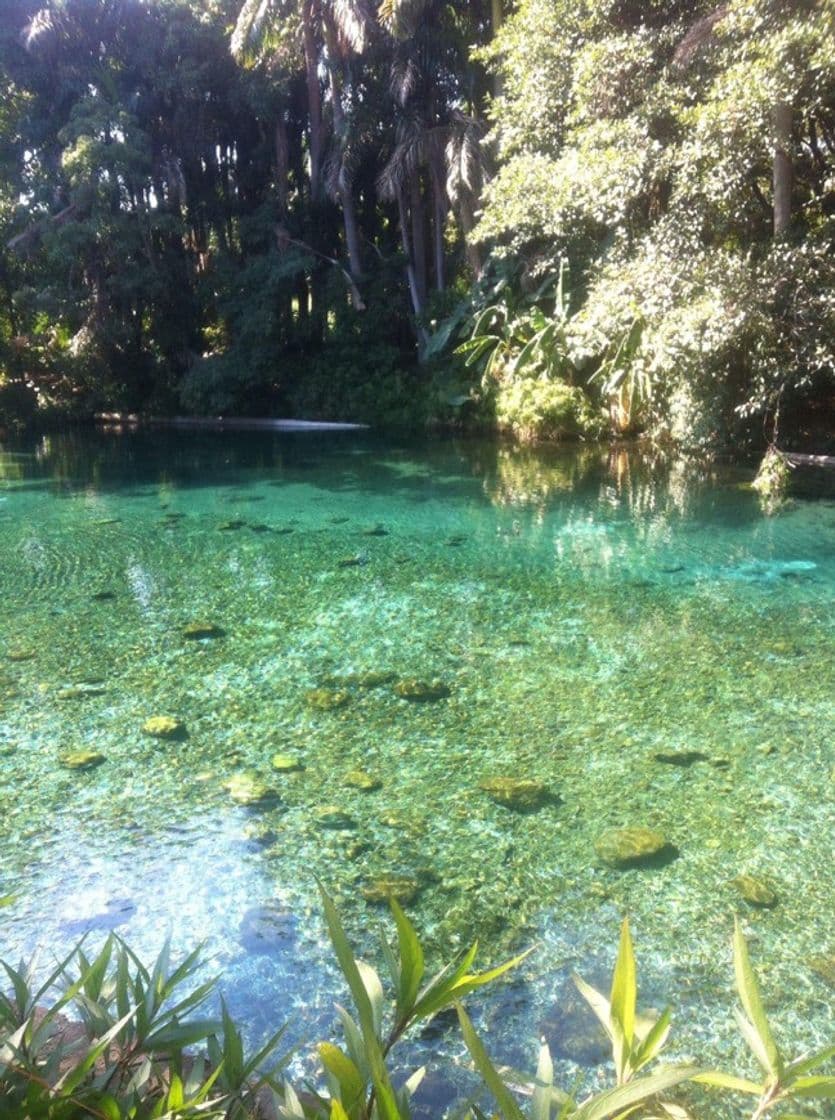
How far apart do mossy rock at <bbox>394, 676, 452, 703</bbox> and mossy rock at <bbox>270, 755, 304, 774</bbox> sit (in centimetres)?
106

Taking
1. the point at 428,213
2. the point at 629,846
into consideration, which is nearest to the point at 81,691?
the point at 629,846

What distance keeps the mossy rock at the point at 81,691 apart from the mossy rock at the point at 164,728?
655 mm

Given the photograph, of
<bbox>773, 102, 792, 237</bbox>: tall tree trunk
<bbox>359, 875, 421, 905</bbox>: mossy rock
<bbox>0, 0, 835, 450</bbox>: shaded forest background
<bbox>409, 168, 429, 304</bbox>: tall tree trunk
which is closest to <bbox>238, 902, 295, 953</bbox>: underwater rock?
<bbox>359, 875, 421, 905</bbox>: mossy rock

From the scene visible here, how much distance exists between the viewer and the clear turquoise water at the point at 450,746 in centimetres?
335

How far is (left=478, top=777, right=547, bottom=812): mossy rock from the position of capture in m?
4.36

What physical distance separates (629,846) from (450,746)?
1347mm

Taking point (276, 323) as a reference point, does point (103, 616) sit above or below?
below

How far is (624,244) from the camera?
13.7 meters

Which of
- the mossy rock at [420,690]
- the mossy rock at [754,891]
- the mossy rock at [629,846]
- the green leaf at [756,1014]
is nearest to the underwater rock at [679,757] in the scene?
the mossy rock at [629,846]

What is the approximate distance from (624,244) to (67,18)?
64.8ft

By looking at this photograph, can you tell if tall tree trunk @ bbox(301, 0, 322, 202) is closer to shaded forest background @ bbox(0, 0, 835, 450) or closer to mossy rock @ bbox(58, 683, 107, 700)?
Result: shaded forest background @ bbox(0, 0, 835, 450)

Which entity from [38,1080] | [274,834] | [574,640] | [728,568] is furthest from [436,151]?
[38,1080]

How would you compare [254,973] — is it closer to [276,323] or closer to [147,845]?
[147,845]

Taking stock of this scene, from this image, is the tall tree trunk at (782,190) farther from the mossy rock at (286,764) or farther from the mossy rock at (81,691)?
the mossy rock at (81,691)
